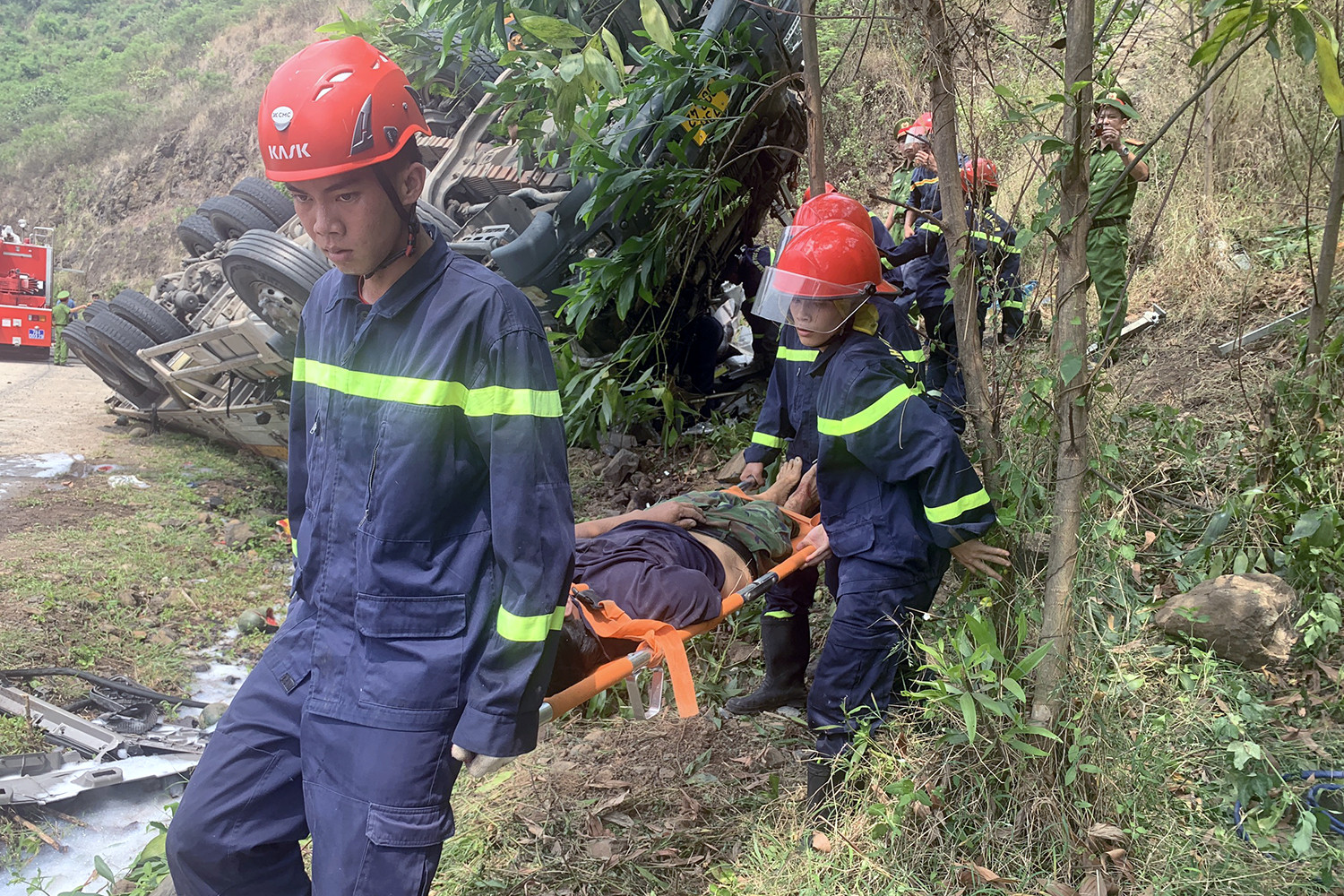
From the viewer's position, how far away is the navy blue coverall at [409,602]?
1739 mm

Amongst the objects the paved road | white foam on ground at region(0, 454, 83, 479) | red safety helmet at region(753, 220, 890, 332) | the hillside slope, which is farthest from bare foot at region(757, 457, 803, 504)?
the hillside slope

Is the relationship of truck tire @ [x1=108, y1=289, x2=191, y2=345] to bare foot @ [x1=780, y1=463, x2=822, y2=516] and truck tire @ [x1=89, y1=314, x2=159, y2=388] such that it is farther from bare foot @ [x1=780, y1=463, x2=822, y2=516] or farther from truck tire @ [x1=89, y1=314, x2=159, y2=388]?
bare foot @ [x1=780, y1=463, x2=822, y2=516]

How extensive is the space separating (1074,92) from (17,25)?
1493 inches

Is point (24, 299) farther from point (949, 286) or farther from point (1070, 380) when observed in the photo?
point (1070, 380)

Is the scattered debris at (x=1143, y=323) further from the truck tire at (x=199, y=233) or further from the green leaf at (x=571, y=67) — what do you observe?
the truck tire at (x=199, y=233)

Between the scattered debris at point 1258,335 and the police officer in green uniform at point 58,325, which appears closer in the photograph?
the scattered debris at point 1258,335

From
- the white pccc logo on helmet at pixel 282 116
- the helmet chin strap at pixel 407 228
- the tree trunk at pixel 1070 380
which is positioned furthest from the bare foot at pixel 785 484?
the white pccc logo on helmet at pixel 282 116

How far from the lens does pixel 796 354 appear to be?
3.67 meters

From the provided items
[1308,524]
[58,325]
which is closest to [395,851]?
[1308,524]

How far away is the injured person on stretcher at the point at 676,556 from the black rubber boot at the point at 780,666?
0.93 ft

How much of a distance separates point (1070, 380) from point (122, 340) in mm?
7633

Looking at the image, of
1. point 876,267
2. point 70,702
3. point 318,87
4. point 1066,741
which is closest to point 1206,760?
point 1066,741

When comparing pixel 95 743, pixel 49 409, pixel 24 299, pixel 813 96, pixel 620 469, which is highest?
pixel 813 96

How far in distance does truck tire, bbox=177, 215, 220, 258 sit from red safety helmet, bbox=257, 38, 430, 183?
7.76 m
